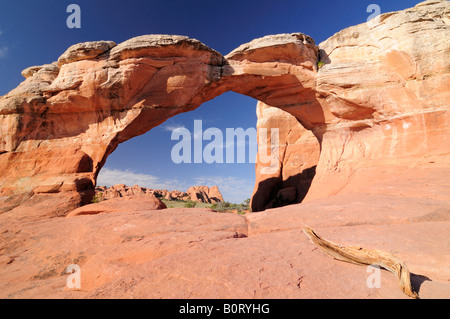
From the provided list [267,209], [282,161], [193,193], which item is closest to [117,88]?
[267,209]

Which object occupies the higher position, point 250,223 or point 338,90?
point 338,90

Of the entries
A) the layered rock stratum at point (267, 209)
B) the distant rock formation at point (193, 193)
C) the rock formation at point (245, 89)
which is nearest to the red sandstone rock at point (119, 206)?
the layered rock stratum at point (267, 209)

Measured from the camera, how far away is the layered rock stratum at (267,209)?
316 centimetres

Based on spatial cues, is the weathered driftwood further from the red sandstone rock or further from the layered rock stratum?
the red sandstone rock

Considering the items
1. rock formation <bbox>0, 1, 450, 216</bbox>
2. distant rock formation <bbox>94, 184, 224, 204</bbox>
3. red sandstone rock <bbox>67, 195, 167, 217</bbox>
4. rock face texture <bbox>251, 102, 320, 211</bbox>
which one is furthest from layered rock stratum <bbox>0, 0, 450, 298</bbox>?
distant rock formation <bbox>94, 184, 224, 204</bbox>

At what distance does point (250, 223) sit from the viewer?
558 centimetres

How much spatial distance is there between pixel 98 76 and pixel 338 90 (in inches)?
529

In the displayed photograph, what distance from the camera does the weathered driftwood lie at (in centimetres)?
244

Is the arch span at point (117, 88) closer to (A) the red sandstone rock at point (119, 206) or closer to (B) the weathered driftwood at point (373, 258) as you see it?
(A) the red sandstone rock at point (119, 206)

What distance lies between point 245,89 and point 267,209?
1005 cm

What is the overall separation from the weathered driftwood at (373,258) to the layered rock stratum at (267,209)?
0.14m

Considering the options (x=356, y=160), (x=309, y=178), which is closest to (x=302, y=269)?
(x=356, y=160)

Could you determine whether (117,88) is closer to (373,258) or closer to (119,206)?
(119,206)
